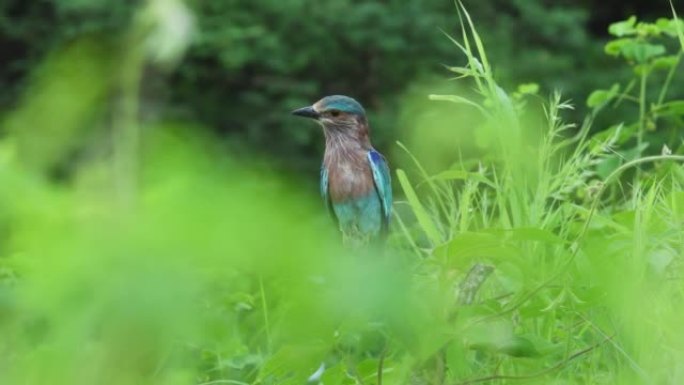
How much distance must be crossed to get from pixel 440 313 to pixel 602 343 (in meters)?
0.24

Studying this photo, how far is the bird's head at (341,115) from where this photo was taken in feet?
8.36

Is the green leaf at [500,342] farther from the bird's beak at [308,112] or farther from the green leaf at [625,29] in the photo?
the green leaf at [625,29]

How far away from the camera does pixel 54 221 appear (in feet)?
1.97

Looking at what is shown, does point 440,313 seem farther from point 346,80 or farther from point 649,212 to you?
point 346,80

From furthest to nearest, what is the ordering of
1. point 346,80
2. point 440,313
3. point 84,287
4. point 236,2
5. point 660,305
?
1. point 346,80
2. point 236,2
3. point 660,305
4. point 440,313
5. point 84,287

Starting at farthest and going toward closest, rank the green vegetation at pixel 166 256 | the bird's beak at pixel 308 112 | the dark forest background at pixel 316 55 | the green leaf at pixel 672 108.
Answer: the dark forest background at pixel 316 55, the bird's beak at pixel 308 112, the green leaf at pixel 672 108, the green vegetation at pixel 166 256

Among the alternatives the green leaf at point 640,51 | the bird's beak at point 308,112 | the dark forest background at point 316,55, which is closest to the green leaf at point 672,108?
the green leaf at point 640,51

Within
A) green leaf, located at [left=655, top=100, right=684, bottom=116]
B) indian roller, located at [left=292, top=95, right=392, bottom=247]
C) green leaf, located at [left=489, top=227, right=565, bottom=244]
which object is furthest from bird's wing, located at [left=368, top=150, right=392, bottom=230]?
green leaf, located at [left=489, top=227, right=565, bottom=244]

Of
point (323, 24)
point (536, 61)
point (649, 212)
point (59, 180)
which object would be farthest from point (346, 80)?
point (59, 180)

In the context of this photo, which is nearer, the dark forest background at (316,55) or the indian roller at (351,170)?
the indian roller at (351,170)

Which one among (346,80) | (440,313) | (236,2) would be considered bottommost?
(346,80)

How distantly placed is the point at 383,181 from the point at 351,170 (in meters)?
0.11

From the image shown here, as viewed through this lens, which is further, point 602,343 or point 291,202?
point 602,343

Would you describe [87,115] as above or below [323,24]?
above
